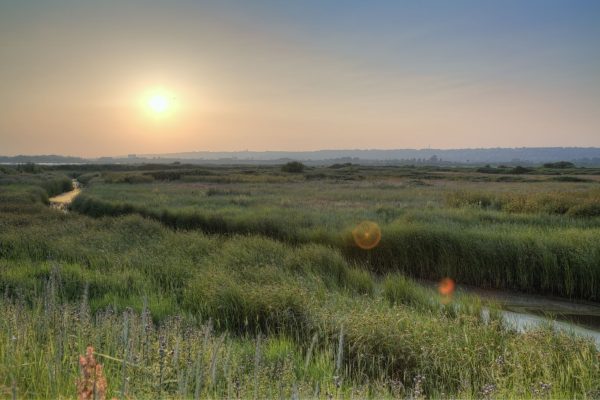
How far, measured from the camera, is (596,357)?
6371mm

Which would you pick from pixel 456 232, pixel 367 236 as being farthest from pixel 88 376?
pixel 456 232

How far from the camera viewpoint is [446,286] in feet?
43.3

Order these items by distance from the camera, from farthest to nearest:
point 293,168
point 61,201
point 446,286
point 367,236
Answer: point 293,168, point 61,201, point 367,236, point 446,286

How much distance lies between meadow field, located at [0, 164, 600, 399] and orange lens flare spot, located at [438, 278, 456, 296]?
0.28 meters

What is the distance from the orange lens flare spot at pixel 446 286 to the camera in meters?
12.4

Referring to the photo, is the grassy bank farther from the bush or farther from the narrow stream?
the bush

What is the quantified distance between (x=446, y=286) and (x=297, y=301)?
6.49m

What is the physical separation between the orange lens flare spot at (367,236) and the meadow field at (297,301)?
2.3 inches

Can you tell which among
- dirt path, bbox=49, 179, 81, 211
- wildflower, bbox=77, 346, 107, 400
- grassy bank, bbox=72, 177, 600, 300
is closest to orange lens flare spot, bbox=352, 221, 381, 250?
grassy bank, bbox=72, 177, 600, 300

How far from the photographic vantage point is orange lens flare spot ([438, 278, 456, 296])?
12.4 m

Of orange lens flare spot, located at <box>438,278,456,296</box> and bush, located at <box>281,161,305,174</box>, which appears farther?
bush, located at <box>281,161,305,174</box>

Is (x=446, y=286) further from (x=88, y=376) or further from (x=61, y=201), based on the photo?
(x=61, y=201)

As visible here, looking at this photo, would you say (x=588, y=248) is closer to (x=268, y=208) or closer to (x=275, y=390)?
(x=275, y=390)

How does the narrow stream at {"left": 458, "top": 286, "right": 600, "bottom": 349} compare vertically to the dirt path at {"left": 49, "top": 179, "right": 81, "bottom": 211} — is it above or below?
below
